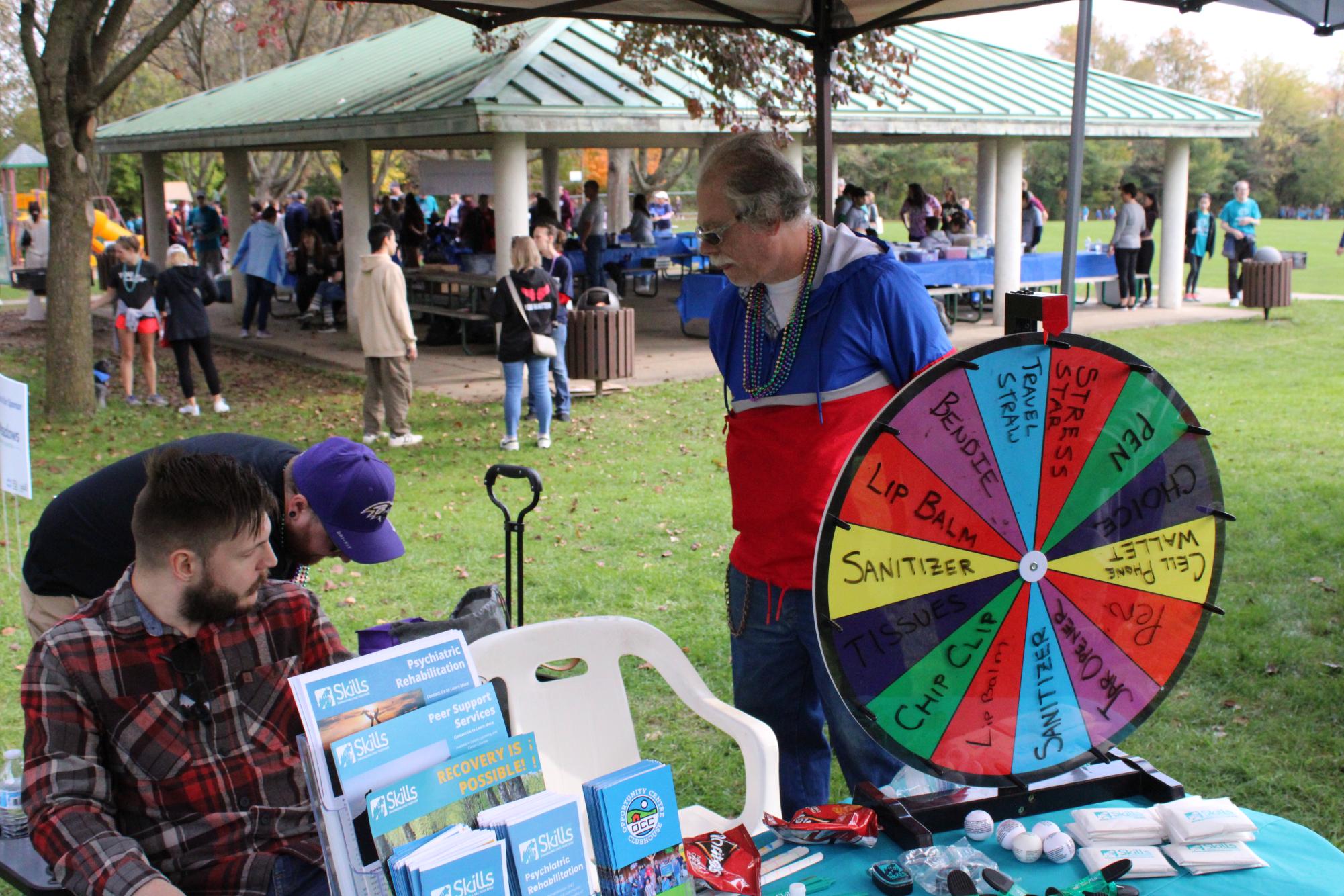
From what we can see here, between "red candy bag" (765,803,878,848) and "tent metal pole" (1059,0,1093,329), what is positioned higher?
"tent metal pole" (1059,0,1093,329)

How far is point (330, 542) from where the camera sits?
2.85 metres

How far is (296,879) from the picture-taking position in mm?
2398

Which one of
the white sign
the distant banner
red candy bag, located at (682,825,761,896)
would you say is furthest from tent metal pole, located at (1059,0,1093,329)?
the distant banner

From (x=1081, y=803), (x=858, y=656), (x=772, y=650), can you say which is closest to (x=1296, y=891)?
(x=1081, y=803)

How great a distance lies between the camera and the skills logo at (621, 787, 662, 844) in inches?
69.8

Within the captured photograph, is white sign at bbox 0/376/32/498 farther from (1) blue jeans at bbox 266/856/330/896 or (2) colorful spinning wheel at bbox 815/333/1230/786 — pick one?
(2) colorful spinning wheel at bbox 815/333/1230/786

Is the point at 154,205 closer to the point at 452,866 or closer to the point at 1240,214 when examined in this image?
the point at 1240,214

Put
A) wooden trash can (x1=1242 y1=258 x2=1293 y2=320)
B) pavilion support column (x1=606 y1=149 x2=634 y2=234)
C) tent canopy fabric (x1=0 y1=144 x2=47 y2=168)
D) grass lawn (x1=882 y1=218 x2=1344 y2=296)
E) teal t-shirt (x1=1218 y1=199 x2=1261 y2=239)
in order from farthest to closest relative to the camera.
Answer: pavilion support column (x1=606 y1=149 x2=634 y2=234), tent canopy fabric (x1=0 y1=144 x2=47 y2=168), grass lawn (x1=882 y1=218 x2=1344 y2=296), teal t-shirt (x1=1218 y1=199 x2=1261 y2=239), wooden trash can (x1=1242 y1=258 x2=1293 y2=320)

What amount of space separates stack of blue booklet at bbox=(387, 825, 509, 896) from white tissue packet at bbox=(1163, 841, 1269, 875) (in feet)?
4.30

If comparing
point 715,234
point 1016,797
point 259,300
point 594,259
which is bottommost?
point 1016,797

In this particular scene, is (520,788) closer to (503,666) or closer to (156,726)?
(156,726)

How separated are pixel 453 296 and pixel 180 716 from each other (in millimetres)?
13828

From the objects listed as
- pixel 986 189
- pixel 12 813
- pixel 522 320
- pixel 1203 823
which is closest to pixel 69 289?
pixel 522 320

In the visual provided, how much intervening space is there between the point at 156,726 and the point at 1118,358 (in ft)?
6.53
